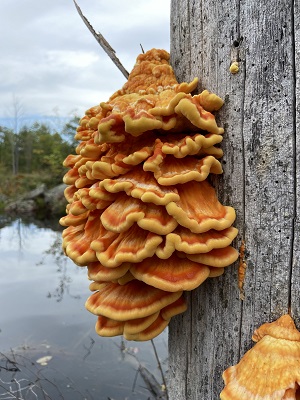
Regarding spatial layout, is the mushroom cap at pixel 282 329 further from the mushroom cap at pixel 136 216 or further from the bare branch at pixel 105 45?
the bare branch at pixel 105 45

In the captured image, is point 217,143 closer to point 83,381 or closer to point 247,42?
point 247,42

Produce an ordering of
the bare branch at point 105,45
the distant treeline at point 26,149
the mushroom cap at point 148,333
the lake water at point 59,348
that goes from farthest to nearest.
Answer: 1. the distant treeline at point 26,149
2. the lake water at point 59,348
3. the bare branch at point 105,45
4. the mushroom cap at point 148,333

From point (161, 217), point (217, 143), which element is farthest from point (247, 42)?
point (161, 217)

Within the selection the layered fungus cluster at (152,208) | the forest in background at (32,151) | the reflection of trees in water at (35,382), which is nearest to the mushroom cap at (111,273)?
the layered fungus cluster at (152,208)

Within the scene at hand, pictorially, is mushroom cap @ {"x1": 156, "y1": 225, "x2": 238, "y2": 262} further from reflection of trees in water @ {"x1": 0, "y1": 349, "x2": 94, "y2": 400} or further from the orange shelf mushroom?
reflection of trees in water @ {"x1": 0, "y1": 349, "x2": 94, "y2": 400}

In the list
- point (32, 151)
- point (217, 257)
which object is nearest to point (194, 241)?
point (217, 257)

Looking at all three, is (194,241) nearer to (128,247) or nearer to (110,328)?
(128,247)

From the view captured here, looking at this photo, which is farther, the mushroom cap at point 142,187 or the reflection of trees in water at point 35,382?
the reflection of trees in water at point 35,382
